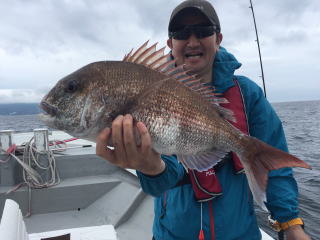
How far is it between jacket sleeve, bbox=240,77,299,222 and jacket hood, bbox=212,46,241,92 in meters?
0.24

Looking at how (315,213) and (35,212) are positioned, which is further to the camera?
(315,213)

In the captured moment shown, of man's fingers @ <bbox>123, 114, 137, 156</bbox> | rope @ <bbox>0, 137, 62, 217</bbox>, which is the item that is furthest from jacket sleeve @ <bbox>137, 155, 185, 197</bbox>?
rope @ <bbox>0, 137, 62, 217</bbox>

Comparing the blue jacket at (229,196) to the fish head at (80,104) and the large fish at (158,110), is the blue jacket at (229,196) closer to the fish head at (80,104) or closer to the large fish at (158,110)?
the large fish at (158,110)

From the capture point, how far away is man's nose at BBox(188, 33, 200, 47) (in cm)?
239

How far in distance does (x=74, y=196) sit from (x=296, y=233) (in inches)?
139

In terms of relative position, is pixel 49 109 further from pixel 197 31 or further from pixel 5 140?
pixel 5 140

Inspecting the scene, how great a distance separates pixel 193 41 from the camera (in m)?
2.39

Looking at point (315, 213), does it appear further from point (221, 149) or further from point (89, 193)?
point (221, 149)

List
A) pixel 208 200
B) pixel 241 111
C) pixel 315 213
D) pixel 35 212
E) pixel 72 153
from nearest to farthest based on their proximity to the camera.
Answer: pixel 208 200
pixel 241 111
pixel 35 212
pixel 72 153
pixel 315 213

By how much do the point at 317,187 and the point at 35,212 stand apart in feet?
27.2

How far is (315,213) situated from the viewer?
6.85 m

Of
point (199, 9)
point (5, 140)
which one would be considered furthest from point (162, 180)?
point (5, 140)

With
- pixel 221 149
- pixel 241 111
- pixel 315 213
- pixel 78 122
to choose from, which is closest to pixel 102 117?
pixel 78 122

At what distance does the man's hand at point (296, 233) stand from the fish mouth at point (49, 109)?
2.22 meters
